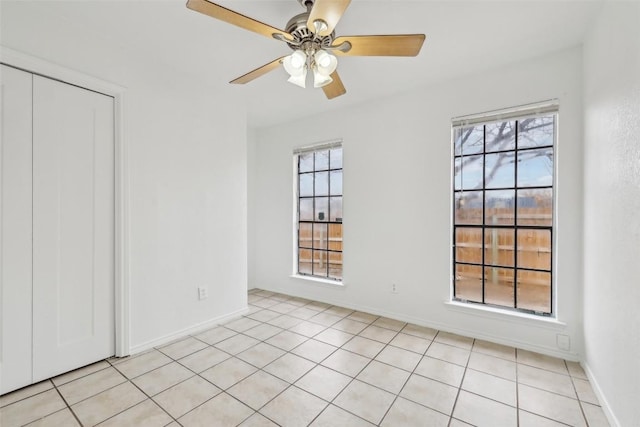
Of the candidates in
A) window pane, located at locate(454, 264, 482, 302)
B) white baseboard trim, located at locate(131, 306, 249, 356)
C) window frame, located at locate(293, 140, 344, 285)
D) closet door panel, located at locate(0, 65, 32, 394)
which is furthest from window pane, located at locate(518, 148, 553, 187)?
closet door panel, located at locate(0, 65, 32, 394)

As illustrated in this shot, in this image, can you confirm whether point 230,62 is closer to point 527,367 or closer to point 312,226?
point 312,226

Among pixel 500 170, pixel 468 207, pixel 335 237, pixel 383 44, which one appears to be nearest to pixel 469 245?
pixel 468 207

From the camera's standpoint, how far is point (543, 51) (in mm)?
2342

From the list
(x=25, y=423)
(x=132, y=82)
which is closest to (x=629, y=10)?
(x=132, y=82)

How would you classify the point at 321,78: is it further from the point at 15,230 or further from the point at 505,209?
the point at 15,230

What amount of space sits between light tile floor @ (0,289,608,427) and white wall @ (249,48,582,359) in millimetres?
305

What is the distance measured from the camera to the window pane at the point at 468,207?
280cm

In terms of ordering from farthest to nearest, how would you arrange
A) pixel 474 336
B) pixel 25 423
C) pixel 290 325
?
1. pixel 290 325
2. pixel 474 336
3. pixel 25 423

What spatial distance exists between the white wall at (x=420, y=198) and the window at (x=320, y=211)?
17 centimetres

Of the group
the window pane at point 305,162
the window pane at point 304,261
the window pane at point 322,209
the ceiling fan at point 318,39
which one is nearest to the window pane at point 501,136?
the ceiling fan at point 318,39

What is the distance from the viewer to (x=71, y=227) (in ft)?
6.96

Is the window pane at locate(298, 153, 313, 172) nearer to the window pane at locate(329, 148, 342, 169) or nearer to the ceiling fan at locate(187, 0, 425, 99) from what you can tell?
the window pane at locate(329, 148, 342, 169)

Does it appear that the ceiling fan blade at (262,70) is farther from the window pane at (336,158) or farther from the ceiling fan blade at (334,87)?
the window pane at (336,158)

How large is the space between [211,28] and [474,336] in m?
3.54
